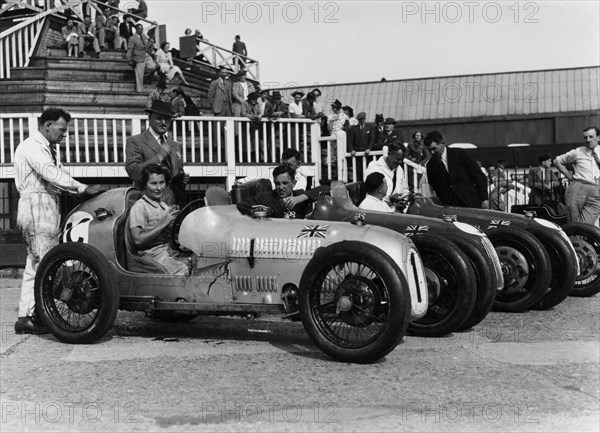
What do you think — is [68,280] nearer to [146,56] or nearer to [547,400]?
[547,400]

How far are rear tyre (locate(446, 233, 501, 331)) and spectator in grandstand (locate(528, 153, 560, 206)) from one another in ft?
25.8

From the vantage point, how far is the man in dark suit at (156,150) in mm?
8211

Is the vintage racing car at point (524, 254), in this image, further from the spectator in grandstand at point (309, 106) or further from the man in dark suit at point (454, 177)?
the spectator in grandstand at point (309, 106)

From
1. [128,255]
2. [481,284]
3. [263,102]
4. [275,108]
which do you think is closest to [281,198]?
[128,255]

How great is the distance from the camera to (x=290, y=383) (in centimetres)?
504

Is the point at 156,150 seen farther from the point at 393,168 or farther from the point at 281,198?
the point at 393,168

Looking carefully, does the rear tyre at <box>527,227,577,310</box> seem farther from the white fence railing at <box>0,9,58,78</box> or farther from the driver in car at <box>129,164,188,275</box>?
the white fence railing at <box>0,9,58,78</box>

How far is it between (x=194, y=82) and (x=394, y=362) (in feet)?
56.9

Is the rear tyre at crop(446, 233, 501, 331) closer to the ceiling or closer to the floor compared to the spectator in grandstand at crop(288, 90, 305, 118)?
closer to the floor

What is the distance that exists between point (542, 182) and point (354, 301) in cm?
976

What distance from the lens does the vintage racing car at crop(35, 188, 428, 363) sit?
18.0 ft

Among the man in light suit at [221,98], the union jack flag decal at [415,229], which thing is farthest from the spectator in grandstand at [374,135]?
the union jack flag decal at [415,229]

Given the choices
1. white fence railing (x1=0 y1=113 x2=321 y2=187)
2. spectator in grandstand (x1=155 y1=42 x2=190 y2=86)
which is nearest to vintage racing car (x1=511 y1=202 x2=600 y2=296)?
white fence railing (x1=0 y1=113 x2=321 y2=187)

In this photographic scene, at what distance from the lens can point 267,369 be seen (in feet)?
17.9
